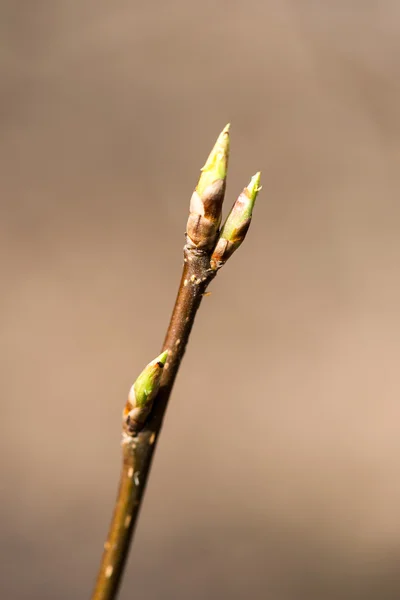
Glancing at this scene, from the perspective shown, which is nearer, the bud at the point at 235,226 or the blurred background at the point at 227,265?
the bud at the point at 235,226

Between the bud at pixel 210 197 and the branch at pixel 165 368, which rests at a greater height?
the bud at pixel 210 197

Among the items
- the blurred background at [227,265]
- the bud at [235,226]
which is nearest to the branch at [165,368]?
the bud at [235,226]

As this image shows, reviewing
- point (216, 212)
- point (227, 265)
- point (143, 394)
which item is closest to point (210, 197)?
point (216, 212)

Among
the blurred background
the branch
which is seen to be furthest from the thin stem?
the blurred background

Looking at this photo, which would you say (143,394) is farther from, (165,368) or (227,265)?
(227,265)

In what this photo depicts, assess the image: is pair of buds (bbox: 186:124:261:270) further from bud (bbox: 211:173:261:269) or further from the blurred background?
the blurred background

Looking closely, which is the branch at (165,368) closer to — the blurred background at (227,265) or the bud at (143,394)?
the bud at (143,394)

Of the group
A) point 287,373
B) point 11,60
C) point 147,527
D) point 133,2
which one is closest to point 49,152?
point 11,60
